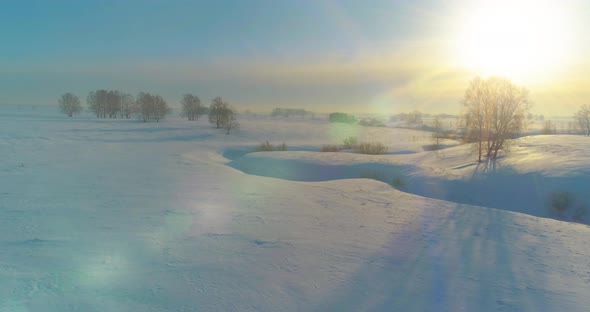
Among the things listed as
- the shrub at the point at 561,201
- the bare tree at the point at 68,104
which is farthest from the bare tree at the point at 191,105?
the shrub at the point at 561,201

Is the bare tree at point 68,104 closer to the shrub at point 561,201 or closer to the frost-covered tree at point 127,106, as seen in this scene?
the frost-covered tree at point 127,106

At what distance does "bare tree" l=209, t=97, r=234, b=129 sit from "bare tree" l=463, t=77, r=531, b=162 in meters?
37.1

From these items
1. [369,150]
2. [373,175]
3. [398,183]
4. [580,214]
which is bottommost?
[580,214]

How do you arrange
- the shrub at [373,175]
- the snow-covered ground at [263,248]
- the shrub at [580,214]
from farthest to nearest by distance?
the shrub at [373,175]
the shrub at [580,214]
the snow-covered ground at [263,248]

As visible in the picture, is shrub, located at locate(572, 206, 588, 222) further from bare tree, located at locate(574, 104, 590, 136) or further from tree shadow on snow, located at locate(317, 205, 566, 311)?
bare tree, located at locate(574, 104, 590, 136)

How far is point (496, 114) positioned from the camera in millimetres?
24312

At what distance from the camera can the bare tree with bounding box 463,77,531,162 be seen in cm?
2395

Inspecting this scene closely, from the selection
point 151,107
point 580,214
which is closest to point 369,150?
point 580,214

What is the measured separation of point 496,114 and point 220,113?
39.5 m

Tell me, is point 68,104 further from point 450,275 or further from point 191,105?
point 450,275

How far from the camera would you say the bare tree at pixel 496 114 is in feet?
78.6

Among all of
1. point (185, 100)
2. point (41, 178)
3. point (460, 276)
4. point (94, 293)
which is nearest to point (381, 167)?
point (460, 276)

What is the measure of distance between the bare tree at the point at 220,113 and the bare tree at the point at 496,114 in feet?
122

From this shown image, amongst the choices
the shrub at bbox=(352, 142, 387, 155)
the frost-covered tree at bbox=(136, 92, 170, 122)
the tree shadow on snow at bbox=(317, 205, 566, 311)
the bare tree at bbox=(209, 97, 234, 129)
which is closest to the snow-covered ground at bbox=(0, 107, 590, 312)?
the tree shadow on snow at bbox=(317, 205, 566, 311)
